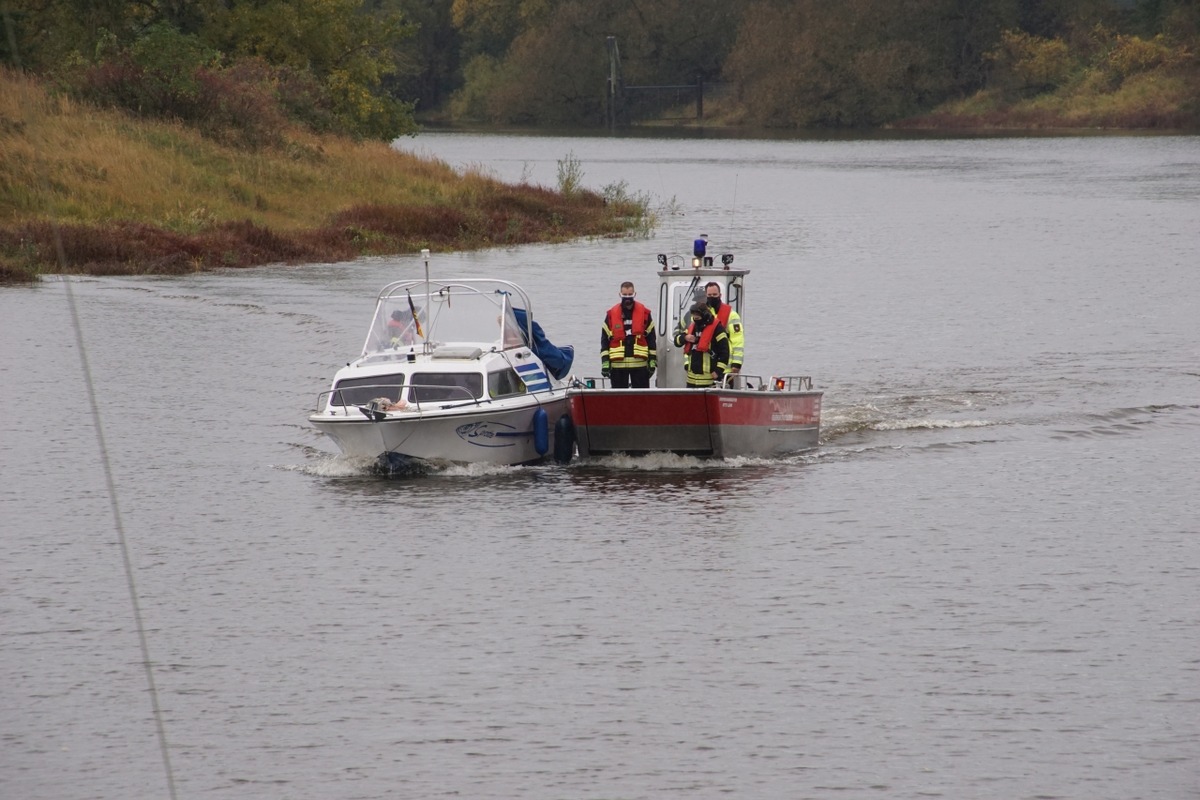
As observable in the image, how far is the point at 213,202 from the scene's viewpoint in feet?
159

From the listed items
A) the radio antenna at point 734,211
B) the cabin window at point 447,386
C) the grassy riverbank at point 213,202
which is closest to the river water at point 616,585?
the cabin window at point 447,386

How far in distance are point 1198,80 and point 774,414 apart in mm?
107547

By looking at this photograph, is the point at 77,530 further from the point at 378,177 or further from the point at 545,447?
the point at 378,177

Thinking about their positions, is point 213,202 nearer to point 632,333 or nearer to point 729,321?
point 632,333

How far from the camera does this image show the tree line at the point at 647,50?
62.4 metres

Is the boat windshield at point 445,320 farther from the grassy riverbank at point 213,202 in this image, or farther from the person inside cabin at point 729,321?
the grassy riverbank at point 213,202

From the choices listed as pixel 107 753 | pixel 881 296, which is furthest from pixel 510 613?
pixel 881 296

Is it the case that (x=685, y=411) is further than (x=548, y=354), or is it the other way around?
(x=548, y=354)

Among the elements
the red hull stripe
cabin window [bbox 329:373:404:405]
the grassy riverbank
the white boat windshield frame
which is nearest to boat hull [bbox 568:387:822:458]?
the red hull stripe

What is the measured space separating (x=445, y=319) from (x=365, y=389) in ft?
7.22

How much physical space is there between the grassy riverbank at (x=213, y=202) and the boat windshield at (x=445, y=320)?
67.3ft

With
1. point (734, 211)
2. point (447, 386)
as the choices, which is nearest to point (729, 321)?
point (447, 386)

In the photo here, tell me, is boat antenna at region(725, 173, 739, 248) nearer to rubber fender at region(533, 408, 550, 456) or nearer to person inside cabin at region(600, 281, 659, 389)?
person inside cabin at region(600, 281, 659, 389)

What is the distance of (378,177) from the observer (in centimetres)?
5444
